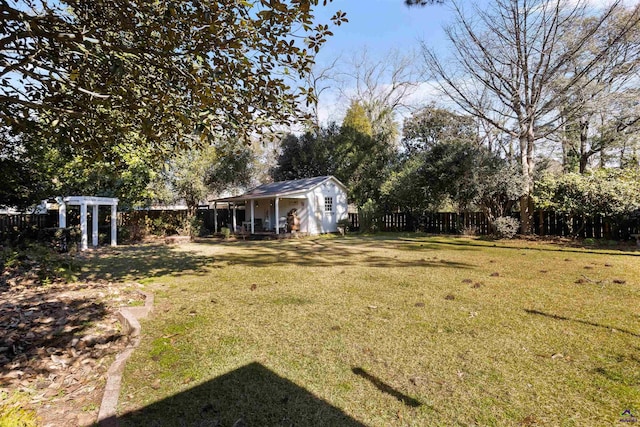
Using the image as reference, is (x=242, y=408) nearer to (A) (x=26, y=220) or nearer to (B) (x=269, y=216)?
(A) (x=26, y=220)

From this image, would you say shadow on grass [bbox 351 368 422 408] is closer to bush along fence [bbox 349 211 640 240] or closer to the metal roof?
bush along fence [bbox 349 211 640 240]

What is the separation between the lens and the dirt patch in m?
2.57

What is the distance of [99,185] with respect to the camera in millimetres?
14867

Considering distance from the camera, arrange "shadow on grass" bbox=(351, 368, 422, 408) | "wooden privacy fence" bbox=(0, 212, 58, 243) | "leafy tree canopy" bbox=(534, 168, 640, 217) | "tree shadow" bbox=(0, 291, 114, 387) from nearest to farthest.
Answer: "shadow on grass" bbox=(351, 368, 422, 408)
"tree shadow" bbox=(0, 291, 114, 387)
"leafy tree canopy" bbox=(534, 168, 640, 217)
"wooden privacy fence" bbox=(0, 212, 58, 243)

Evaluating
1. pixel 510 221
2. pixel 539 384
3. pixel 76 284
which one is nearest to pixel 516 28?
pixel 510 221

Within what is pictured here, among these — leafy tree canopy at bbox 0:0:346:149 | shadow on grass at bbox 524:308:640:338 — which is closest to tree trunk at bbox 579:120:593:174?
shadow on grass at bbox 524:308:640:338

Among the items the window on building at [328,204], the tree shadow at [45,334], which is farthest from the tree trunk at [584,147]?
the tree shadow at [45,334]

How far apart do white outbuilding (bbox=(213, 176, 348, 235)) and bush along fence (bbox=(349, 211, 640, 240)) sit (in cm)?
306

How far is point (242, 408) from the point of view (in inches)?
95.1

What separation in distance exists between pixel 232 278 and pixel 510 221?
11.8 m

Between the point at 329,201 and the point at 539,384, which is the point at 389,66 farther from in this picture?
the point at 539,384

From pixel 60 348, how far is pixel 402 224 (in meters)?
18.0

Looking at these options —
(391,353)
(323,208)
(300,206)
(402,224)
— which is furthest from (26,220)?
(402,224)

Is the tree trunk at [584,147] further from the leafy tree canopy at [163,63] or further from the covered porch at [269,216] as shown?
the leafy tree canopy at [163,63]
